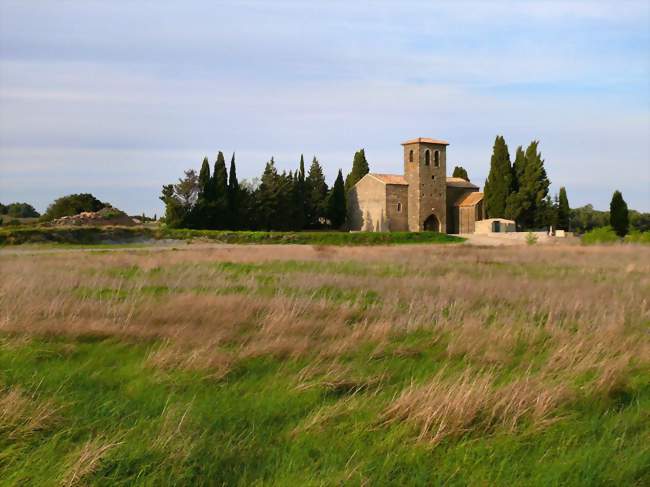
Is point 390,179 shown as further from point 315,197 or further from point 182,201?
point 182,201

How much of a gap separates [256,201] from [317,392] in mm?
47167

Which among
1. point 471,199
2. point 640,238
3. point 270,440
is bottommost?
point 270,440

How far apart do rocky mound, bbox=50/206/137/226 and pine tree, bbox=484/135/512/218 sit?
110 feet

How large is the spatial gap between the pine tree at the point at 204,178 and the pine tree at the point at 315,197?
11.6 m

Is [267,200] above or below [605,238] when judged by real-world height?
above

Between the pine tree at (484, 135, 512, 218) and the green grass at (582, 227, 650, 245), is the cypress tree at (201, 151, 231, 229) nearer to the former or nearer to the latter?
the pine tree at (484, 135, 512, 218)

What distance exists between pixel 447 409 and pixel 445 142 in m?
59.0

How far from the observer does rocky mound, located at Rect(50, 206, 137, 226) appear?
45.9 metres

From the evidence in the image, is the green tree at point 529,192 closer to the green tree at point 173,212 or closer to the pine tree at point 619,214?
the pine tree at point 619,214

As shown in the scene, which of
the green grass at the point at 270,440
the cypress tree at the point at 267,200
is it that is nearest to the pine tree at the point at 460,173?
the cypress tree at the point at 267,200

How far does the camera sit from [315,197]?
2295 inches

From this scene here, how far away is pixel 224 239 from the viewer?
41.3 metres

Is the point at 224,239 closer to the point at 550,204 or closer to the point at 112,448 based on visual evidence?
the point at 550,204

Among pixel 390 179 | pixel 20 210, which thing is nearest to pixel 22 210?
pixel 20 210
